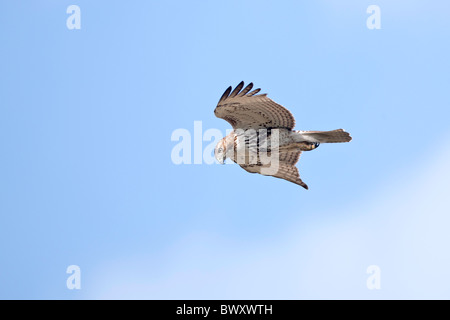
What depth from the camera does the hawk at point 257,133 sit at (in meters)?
10.1

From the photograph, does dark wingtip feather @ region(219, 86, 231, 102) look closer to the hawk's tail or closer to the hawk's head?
the hawk's head

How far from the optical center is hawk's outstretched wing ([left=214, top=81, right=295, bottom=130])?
10023 millimetres

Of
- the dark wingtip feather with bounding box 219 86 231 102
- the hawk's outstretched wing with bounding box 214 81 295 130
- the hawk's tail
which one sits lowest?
the hawk's tail

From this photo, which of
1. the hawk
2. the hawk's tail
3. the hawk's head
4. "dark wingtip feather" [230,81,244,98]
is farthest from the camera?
the hawk's head

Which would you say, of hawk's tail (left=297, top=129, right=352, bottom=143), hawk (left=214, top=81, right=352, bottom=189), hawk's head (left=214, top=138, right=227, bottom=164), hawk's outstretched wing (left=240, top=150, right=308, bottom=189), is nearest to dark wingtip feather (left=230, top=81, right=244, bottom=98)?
hawk (left=214, top=81, right=352, bottom=189)

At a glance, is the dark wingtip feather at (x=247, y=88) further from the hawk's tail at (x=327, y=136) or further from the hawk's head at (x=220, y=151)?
the hawk's tail at (x=327, y=136)

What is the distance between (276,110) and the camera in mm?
10336
